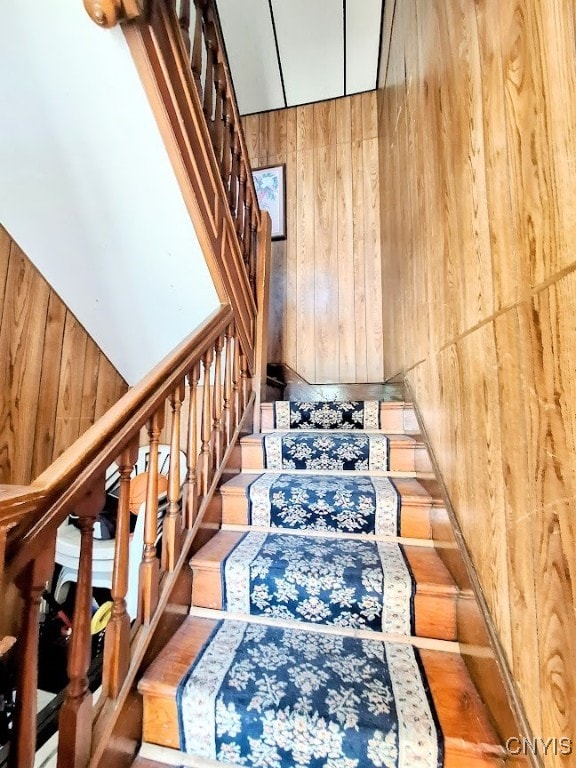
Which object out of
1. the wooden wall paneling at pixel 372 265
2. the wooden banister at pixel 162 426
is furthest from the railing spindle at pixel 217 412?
Answer: the wooden wall paneling at pixel 372 265

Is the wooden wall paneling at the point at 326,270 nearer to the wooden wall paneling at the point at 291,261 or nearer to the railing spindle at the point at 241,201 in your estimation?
the wooden wall paneling at the point at 291,261

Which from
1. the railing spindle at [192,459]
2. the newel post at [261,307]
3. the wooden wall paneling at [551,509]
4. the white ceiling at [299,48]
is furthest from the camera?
the white ceiling at [299,48]

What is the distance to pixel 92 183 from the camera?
1.48m

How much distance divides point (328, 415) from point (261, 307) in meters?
0.76

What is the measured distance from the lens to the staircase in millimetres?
808

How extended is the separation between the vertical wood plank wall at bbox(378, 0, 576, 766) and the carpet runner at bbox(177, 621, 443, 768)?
0.28m

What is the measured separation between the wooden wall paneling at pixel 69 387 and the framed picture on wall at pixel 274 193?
181cm

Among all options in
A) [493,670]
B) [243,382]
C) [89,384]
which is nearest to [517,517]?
[493,670]

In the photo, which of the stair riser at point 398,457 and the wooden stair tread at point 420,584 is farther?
the stair riser at point 398,457

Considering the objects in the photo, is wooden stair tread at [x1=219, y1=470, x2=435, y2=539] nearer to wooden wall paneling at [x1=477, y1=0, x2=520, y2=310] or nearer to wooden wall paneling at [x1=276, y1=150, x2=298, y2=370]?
wooden wall paneling at [x1=477, y1=0, x2=520, y2=310]

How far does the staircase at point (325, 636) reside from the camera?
2.65ft

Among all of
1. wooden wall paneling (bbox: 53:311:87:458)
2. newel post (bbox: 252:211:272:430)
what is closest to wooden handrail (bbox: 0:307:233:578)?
newel post (bbox: 252:211:272:430)

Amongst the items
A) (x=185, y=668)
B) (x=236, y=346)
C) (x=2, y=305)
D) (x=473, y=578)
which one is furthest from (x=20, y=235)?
(x=473, y=578)

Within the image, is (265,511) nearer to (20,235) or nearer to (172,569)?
(172,569)
